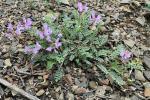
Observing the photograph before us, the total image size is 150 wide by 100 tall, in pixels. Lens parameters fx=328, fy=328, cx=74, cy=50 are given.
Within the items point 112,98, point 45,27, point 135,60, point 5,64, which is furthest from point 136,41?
point 5,64

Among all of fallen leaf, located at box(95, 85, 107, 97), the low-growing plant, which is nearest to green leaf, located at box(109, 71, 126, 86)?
the low-growing plant

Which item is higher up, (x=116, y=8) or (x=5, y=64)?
(x=116, y=8)

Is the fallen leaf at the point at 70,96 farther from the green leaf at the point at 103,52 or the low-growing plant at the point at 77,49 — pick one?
the green leaf at the point at 103,52

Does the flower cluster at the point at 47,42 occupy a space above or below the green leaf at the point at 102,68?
above

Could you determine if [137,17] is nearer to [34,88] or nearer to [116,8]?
[116,8]

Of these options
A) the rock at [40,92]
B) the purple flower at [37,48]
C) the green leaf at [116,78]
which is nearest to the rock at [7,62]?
the purple flower at [37,48]

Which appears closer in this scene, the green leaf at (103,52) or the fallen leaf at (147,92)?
the fallen leaf at (147,92)

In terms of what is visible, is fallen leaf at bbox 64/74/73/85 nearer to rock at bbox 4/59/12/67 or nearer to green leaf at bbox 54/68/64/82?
green leaf at bbox 54/68/64/82

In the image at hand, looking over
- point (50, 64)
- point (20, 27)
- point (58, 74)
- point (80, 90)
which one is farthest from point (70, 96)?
point (20, 27)
